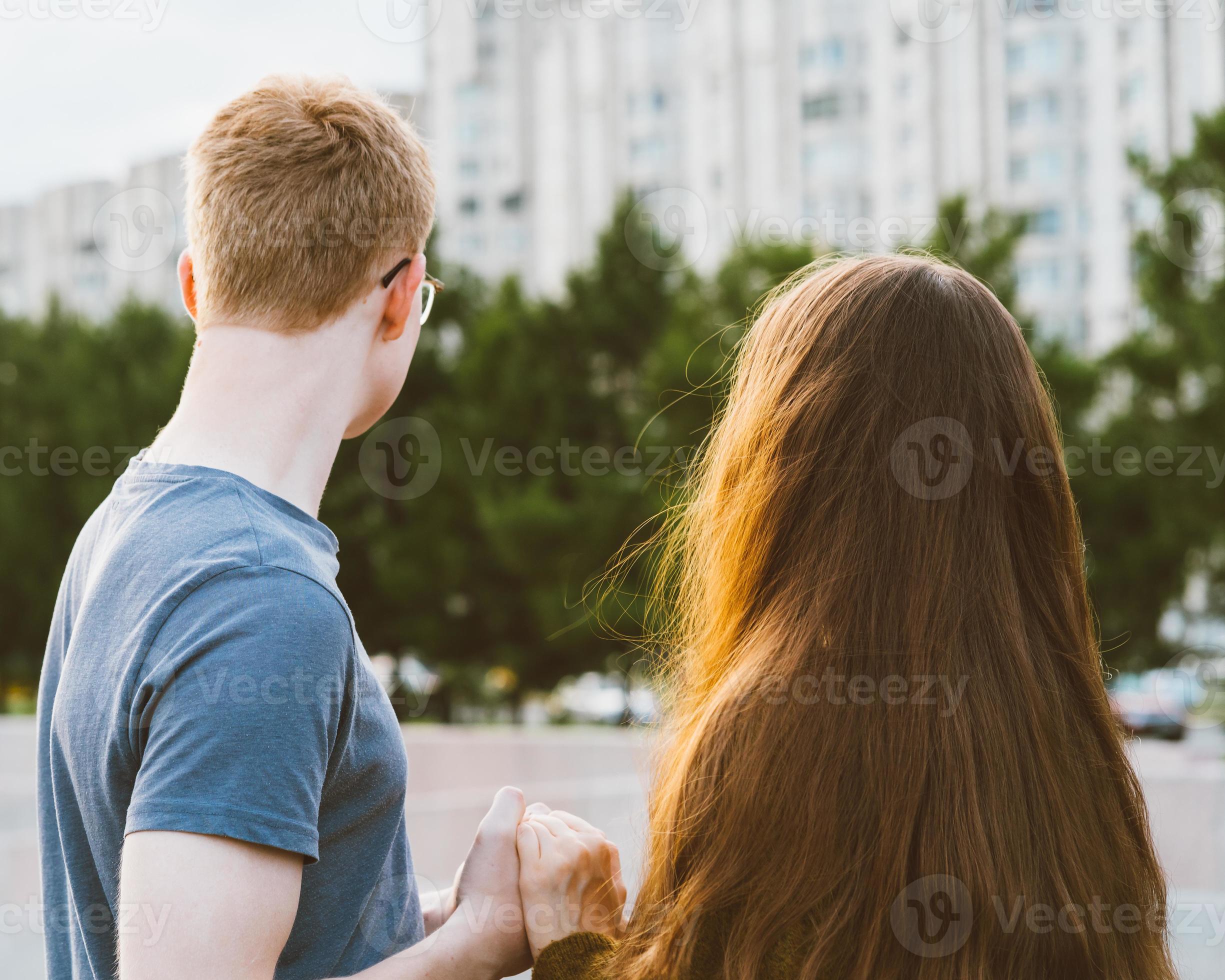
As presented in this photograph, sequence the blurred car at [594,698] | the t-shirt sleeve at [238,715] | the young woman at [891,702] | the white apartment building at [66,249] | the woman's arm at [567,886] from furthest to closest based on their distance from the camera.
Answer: the white apartment building at [66,249] < the blurred car at [594,698] < the woman's arm at [567,886] < the young woman at [891,702] < the t-shirt sleeve at [238,715]

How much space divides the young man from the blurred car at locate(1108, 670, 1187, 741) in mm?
24683

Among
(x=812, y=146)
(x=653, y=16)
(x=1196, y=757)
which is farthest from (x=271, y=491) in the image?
(x=653, y=16)

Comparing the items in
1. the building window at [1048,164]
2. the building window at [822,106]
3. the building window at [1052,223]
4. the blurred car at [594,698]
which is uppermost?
the building window at [822,106]

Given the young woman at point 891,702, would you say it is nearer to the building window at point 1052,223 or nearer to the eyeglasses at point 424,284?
the eyeglasses at point 424,284

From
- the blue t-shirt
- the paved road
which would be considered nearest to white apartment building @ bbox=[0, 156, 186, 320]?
the paved road

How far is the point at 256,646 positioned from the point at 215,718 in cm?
8

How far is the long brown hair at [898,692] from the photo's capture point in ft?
4.54

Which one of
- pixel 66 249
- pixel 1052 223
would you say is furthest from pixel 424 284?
pixel 66 249

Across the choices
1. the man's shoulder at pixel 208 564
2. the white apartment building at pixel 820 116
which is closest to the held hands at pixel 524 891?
the man's shoulder at pixel 208 564

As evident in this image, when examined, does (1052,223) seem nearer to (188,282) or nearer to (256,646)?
(188,282)

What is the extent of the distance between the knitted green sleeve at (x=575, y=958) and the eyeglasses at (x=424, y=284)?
884 millimetres

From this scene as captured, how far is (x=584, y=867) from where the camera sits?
1.74 metres

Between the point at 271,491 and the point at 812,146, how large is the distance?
5421cm

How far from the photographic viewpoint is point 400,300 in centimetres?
160
